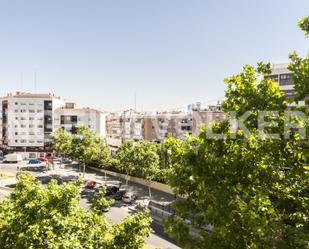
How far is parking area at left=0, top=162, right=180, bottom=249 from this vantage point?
2419 cm

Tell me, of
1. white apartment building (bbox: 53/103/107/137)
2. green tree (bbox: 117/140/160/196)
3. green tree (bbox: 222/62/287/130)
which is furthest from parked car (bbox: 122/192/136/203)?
white apartment building (bbox: 53/103/107/137)

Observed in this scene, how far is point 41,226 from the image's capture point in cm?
998

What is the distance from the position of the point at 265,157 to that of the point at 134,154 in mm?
29088

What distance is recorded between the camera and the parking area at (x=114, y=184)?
24.2 metres

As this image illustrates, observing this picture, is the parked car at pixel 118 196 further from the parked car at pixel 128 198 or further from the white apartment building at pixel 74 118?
the white apartment building at pixel 74 118

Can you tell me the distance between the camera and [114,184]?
44406mm

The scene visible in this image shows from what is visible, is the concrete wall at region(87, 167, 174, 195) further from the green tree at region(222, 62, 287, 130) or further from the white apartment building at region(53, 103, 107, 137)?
the green tree at region(222, 62, 287, 130)

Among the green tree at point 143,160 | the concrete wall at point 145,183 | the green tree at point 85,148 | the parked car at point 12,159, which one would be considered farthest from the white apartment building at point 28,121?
the green tree at point 143,160

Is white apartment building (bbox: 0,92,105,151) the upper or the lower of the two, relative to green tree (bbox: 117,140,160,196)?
upper

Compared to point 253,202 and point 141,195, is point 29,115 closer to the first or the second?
point 141,195

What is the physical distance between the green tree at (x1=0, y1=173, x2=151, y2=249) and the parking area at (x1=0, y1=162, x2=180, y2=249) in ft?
26.4

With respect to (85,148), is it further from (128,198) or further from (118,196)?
(128,198)

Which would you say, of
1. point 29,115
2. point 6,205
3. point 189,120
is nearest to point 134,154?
point 6,205

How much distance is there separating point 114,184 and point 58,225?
3506 cm
